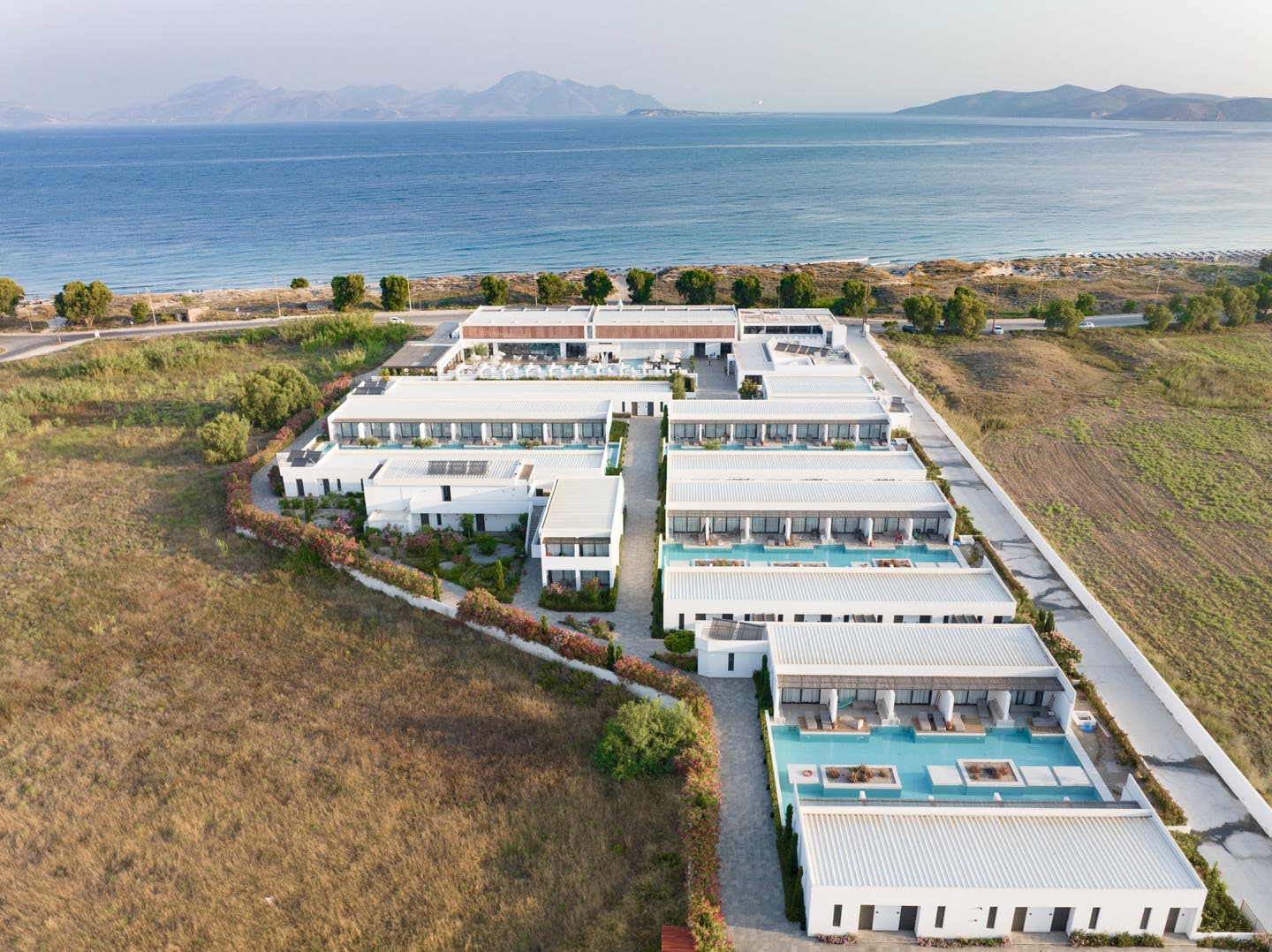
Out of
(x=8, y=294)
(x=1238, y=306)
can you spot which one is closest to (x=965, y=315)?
(x=1238, y=306)

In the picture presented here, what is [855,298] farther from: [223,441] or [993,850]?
[993,850]

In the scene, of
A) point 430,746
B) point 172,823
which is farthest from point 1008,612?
point 172,823

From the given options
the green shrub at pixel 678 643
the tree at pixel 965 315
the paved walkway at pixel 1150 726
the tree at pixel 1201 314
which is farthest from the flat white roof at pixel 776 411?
the tree at pixel 1201 314

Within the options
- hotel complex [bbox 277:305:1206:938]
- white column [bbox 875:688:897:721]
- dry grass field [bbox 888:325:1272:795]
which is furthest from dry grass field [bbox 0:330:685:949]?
dry grass field [bbox 888:325:1272:795]

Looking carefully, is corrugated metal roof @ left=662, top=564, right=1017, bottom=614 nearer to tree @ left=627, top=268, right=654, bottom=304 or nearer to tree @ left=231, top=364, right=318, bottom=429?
tree @ left=231, top=364, right=318, bottom=429

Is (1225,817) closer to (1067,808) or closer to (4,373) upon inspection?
(1067,808)

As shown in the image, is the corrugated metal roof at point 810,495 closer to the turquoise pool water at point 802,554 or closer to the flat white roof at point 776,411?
the turquoise pool water at point 802,554

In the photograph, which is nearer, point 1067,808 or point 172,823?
point 1067,808
